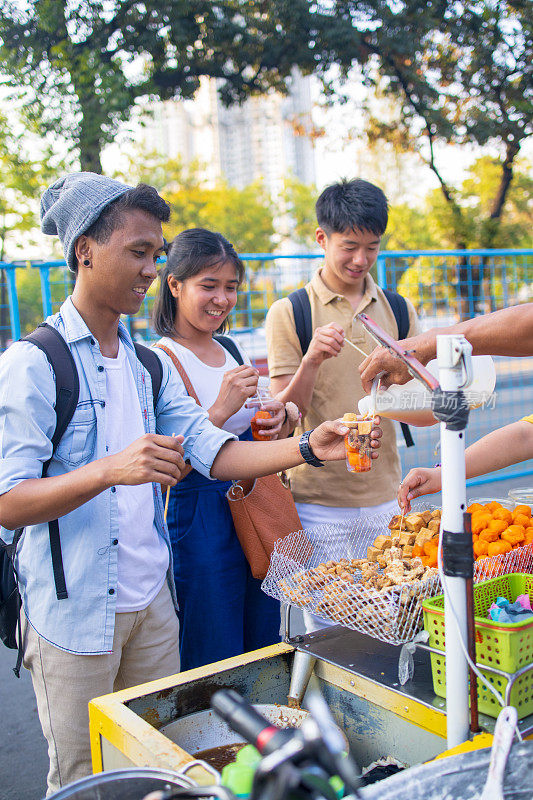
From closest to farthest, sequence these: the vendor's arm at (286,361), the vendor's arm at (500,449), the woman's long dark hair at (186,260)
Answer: the vendor's arm at (500,449) → the woman's long dark hair at (186,260) → the vendor's arm at (286,361)

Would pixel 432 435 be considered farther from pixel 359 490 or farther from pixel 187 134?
pixel 187 134

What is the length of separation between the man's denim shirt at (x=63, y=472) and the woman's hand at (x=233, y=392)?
0.60m

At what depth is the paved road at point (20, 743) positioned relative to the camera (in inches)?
114

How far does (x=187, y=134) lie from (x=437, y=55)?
281 ft

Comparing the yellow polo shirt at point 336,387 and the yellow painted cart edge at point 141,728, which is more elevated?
the yellow polo shirt at point 336,387

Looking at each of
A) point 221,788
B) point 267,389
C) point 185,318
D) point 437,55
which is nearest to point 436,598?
point 221,788

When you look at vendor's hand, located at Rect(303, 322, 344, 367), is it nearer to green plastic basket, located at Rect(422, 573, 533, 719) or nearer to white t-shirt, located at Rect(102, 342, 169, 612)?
white t-shirt, located at Rect(102, 342, 169, 612)

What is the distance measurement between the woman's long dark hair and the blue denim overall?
69cm

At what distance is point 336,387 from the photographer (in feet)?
9.62

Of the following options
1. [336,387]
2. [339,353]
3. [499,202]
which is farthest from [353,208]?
[499,202]

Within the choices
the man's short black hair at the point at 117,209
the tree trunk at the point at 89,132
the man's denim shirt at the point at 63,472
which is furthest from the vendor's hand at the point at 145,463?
the tree trunk at the point at 89,132

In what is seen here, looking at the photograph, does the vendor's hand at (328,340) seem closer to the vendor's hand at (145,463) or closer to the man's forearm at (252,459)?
the man's forearm at (252,459)

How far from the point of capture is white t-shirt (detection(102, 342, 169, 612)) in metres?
1.93

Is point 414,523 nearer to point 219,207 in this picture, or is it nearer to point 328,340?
point 328,340
